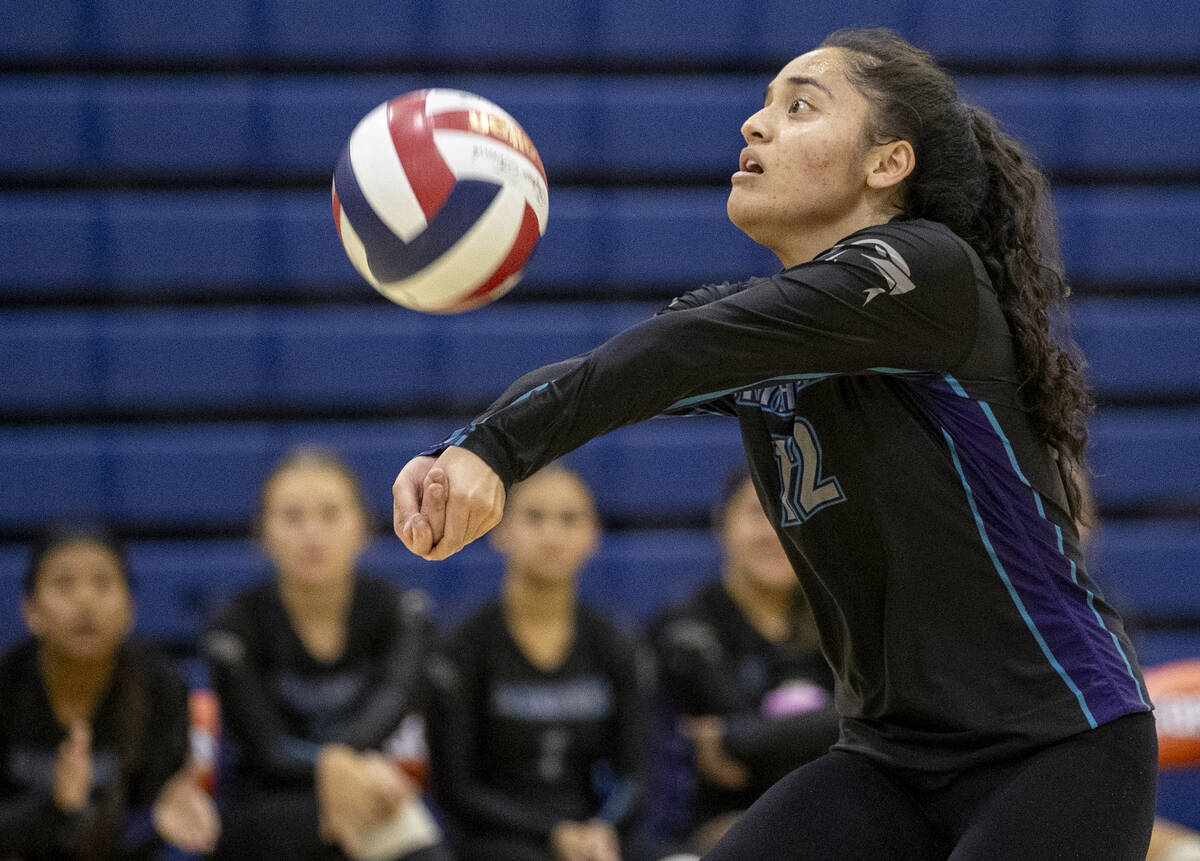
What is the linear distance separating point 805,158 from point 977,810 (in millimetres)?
870

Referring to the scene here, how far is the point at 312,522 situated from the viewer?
3586 mm

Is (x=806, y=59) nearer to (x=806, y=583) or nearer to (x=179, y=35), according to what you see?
(x=806, y=583)

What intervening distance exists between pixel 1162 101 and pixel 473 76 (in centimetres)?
234

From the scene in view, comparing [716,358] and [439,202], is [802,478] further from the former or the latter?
[439,202]

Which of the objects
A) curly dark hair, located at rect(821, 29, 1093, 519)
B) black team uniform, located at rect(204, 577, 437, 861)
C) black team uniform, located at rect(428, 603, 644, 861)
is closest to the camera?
curly dark hair, located at rect(821, 29, 1093, 519)

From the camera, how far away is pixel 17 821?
11.0ft

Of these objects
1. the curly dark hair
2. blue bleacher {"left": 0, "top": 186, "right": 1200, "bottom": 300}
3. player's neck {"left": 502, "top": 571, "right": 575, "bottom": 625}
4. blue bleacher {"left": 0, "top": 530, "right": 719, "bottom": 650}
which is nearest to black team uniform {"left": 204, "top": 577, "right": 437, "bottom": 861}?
player's neck {"left": 502, "top": 571, "right": 575, "bottom": 625}

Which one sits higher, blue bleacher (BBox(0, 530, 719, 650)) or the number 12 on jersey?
the number 12 on jersey

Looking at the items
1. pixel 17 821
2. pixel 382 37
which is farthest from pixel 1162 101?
pixel 17 821

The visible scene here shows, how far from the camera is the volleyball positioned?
183cm

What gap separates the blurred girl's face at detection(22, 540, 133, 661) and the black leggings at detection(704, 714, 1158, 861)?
2280 millimetres

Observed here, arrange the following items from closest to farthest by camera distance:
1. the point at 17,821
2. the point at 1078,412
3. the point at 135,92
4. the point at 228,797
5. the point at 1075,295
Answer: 1. the point at 1078,412
2. the point at 17,821
3. the point at 228,797
4. the point at 135,92
5. the point at 1075,295

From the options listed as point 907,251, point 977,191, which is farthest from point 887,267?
point 977,191

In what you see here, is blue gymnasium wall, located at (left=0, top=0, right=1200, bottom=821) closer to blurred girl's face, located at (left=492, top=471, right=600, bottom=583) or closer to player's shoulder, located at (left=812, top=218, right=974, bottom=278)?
blurred girl's face, located at (left=492, top=471, right=600, bottom=583)
